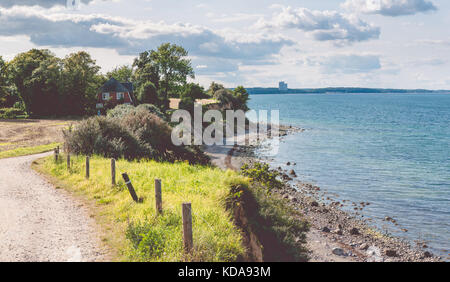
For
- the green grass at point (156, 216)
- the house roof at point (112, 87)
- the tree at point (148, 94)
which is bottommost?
the green grass at point (156, 216)

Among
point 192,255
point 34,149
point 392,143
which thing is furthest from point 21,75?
point 192,255

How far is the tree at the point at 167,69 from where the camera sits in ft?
244

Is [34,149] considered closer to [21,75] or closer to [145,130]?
[145,130]

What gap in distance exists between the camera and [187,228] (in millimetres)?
9242

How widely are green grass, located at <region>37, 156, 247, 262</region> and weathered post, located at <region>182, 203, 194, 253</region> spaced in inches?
7.9

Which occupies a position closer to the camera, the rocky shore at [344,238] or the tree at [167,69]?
the rocky shore at [344,238]

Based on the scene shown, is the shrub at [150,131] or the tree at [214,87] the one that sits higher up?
the tree at [214,87]

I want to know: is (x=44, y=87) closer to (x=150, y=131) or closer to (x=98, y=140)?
(x=150, y=131)

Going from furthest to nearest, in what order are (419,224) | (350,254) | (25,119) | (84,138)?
(25,119)
(84,138)
(419,224)
(350,254)

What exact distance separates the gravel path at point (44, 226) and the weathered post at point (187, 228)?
2.36m

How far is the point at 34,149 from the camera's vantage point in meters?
34.2
